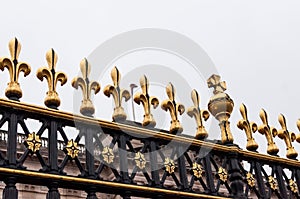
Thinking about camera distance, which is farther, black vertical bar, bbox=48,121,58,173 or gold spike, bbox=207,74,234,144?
gold spike, bbox=207,74,234,144

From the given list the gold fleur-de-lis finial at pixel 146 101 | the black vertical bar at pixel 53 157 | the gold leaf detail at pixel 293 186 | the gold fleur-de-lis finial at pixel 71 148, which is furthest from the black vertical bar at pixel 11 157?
the gold leaf detail at pixel 293 186

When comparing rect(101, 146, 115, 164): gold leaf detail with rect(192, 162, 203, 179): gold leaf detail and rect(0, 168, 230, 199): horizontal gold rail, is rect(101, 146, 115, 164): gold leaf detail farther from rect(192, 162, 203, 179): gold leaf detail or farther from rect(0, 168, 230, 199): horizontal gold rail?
rect(192, 162, 203, 179): gold leaf detail

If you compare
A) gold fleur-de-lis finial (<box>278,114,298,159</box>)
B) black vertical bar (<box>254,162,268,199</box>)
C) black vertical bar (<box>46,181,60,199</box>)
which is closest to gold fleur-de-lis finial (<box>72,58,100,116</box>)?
black vertical bar (<box>46,181,60,199</box>)

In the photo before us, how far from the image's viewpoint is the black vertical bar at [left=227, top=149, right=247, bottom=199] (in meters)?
5.36

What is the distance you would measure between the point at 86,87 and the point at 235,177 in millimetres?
1969

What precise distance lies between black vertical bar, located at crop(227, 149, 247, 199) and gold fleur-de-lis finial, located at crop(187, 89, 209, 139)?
429 millimetres

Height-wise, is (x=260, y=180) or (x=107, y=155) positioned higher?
(x=107, y=155)

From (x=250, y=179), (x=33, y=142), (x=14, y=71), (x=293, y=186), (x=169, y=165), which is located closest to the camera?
(x=33, y=142)

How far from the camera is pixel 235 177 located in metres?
5.43

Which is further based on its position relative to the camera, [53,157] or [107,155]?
[107,155]

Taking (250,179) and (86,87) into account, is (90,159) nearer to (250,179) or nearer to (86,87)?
(86,87)

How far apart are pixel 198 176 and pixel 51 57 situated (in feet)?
6.42

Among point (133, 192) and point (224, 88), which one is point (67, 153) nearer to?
point (133, 192)

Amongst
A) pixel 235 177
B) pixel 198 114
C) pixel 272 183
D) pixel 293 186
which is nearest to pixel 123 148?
pixel 198 114
